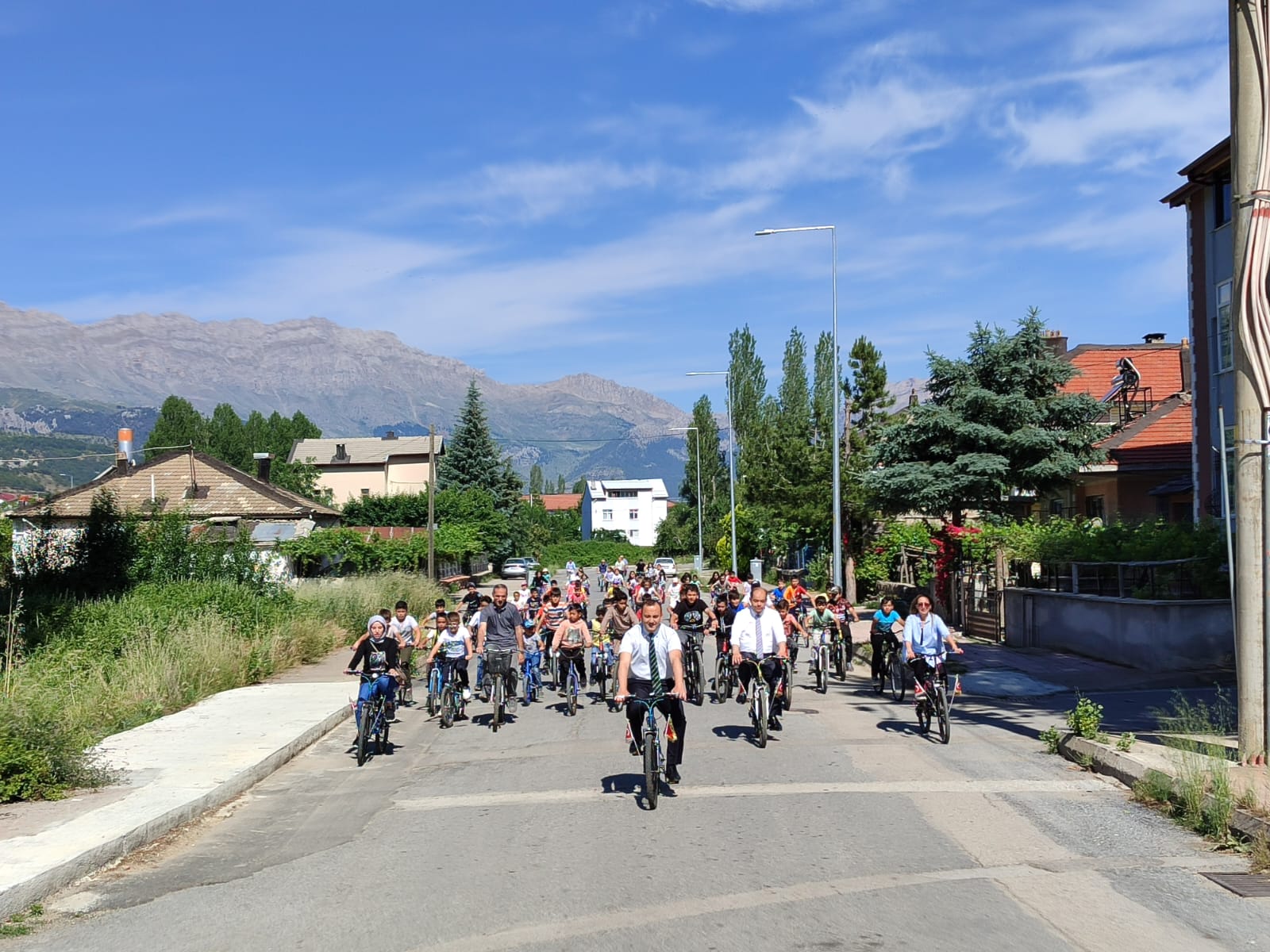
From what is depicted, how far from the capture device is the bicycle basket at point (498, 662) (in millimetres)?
15688

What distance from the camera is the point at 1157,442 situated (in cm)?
3322

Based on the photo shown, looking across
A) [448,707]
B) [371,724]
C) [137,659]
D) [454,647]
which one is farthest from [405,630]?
[371,724]

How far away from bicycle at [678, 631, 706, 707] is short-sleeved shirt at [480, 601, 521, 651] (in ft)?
8.93

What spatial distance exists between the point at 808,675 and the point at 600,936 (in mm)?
16402

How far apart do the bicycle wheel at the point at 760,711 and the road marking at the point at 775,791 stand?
234 cm

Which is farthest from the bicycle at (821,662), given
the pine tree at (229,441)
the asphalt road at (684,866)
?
the pine tree at (229,441)

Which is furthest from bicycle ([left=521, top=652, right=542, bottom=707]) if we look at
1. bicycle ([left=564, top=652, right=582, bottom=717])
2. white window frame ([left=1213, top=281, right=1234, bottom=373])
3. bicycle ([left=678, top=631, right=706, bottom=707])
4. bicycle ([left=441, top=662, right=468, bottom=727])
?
white window frame ([left=1213, top=281, right=1234, bottom=373])

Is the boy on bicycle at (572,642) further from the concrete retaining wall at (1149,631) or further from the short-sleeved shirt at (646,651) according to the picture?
the concrete retaining wall at (1149,631)

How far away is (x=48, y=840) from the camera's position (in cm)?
827

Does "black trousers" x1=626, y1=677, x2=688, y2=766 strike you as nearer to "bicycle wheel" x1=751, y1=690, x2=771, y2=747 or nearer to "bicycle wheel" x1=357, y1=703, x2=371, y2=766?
"bicycle wheel" x1=751, y1=690, x2=771, y2=747

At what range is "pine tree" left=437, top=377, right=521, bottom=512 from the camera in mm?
78938

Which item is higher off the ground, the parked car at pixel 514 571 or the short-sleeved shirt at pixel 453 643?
the short-sleeved shirt at pixel 453 643

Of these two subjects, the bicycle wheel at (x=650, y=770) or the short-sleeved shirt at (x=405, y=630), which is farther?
the short-sleeved shirt at (x=405, y=630)

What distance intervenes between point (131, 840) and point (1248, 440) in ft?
31.4
